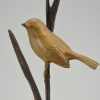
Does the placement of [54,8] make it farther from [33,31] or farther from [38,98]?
[38,98]

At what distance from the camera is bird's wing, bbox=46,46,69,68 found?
53cm

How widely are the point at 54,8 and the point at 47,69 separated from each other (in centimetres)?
11

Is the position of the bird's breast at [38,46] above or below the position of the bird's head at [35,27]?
below

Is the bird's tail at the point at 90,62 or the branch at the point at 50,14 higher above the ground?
the branch at the point at 50,14

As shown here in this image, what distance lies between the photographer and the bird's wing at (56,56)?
0.53 meters

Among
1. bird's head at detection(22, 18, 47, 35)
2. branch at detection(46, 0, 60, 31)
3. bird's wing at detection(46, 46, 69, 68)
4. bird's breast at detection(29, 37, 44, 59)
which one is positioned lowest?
bird's wing at detection(46, 46, 69, 68)

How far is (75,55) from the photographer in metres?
0.53

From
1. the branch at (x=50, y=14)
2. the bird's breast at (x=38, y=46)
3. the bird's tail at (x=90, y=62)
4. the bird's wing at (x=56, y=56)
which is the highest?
the branch at (x=50, y=14)

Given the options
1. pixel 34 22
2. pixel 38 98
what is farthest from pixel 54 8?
pixel 38 98

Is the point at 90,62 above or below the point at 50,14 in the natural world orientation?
below

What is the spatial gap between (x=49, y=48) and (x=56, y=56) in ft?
0.06

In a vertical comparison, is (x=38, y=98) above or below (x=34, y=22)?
below

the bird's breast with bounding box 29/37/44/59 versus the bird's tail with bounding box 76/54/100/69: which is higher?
the bird's breast with bounding box 29/37/44/59

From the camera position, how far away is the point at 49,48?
1.73ft
